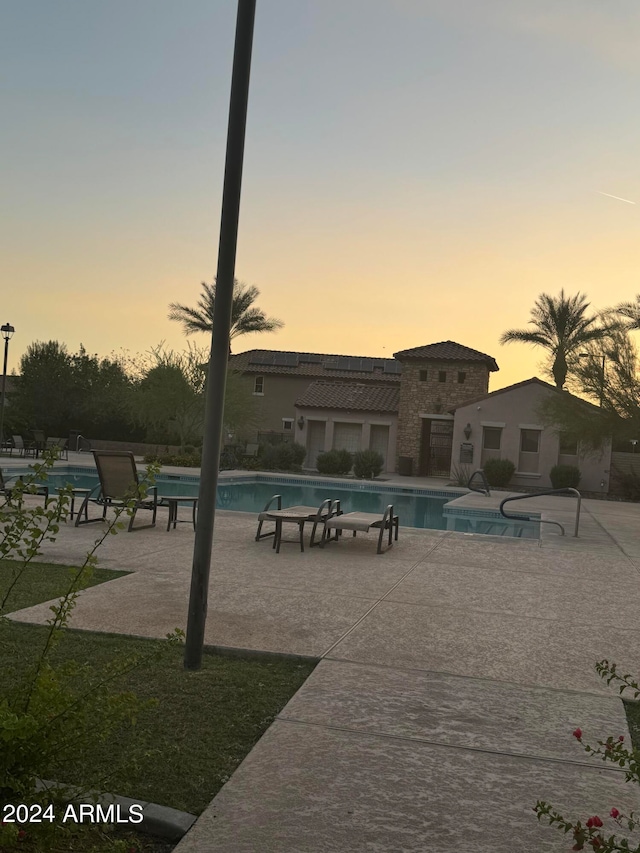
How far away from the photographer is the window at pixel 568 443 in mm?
28938

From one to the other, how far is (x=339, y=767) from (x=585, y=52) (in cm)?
1309

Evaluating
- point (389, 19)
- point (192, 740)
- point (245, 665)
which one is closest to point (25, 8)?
point (389, 19)

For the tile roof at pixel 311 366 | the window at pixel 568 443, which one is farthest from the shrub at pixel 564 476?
the tile roof at pixel 311 366

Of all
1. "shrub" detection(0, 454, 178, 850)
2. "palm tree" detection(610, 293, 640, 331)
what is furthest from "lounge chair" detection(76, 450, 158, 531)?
"palm tree" detection(610, 293, 640, 331)

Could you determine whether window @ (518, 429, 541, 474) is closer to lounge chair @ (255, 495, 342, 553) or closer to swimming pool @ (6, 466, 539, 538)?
swimming pool @ (6, 466, 539, 538)

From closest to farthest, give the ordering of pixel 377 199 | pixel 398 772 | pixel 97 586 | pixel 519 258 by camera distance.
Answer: pixel 398 772 → pixel 97 586 → pixel 377 199 → pixel 519 258

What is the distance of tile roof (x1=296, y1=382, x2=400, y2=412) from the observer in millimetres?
36125

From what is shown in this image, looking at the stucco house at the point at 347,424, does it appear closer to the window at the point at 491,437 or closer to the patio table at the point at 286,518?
the window at the point at 491,437

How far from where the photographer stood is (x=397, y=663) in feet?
15.9

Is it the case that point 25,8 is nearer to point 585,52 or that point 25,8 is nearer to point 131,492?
point 585,52

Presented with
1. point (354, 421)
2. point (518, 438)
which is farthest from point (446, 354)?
point (518, 438)

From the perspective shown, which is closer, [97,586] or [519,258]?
[97,586]

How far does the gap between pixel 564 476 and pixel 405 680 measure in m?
26.1

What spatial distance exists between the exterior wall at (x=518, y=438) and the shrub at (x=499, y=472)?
2.45 ft
